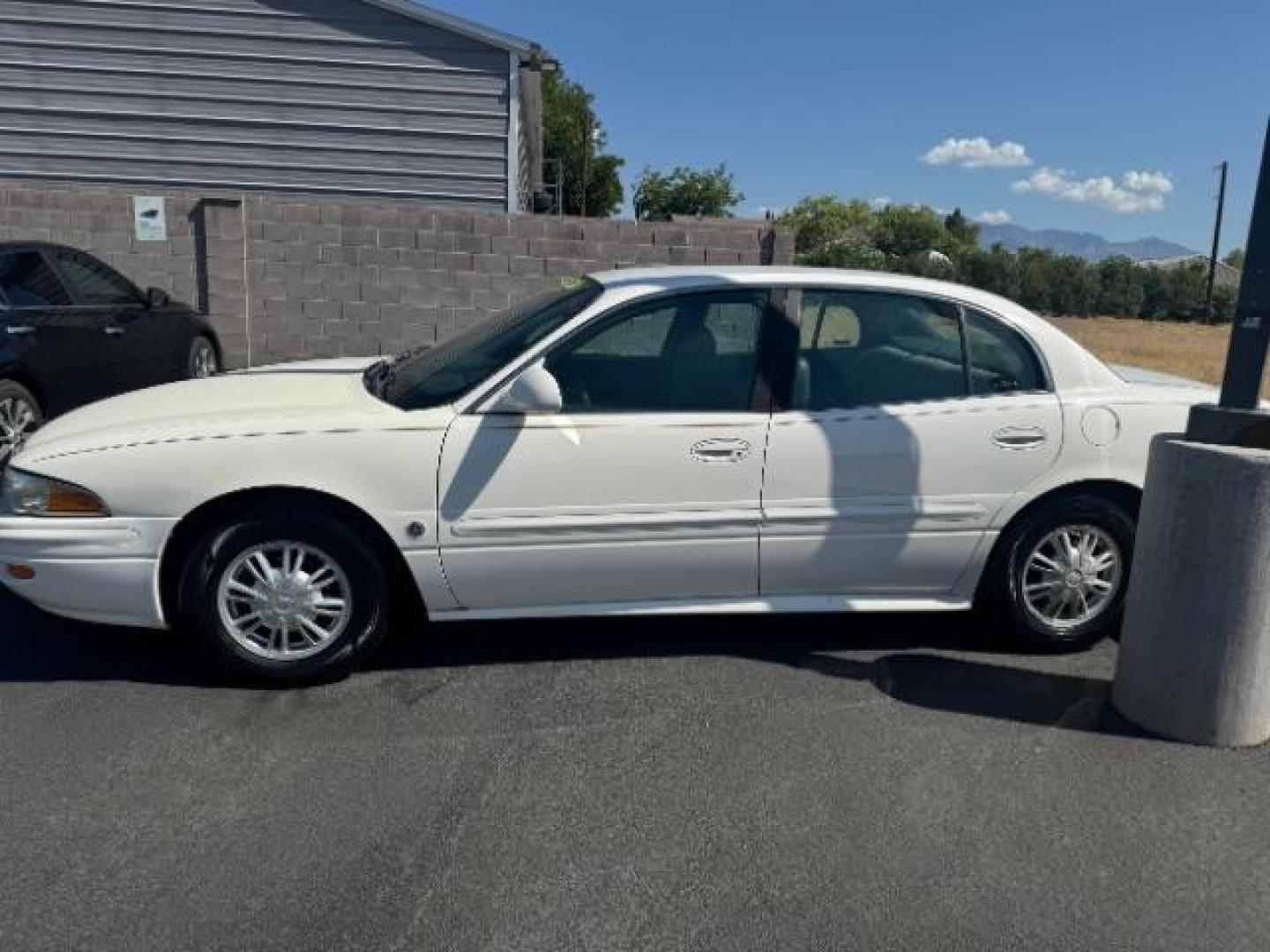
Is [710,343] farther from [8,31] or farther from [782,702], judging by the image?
[8,31]

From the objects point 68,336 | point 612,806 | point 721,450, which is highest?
point 68,336

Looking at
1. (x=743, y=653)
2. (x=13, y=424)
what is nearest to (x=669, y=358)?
(x=743, y=653)

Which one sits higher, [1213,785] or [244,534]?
[244,534]

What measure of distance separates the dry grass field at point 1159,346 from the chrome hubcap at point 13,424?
34.8 feet

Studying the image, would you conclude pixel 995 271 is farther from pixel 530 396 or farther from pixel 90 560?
pixel 90 560

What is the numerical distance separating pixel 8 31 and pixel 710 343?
36.8 ft

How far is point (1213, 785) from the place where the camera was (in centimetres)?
338

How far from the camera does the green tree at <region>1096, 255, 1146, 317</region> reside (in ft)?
147

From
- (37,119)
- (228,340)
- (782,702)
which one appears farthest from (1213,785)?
(37,119)

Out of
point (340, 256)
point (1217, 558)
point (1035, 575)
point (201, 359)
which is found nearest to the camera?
point (1217, 558)

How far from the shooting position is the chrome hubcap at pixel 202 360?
28.6 feet

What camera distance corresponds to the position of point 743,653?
4.30 meters

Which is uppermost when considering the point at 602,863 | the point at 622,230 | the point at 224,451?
the point at 622,230

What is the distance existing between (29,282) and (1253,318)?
6.85 m
